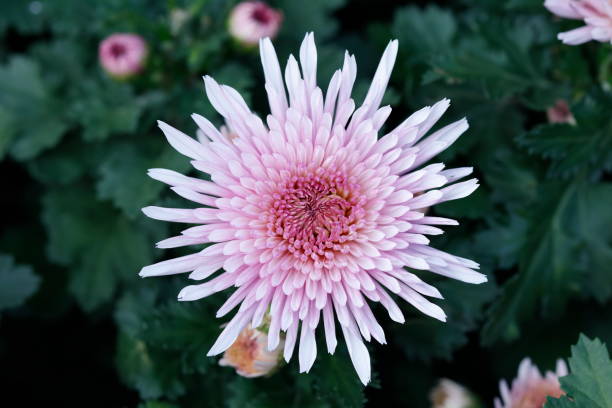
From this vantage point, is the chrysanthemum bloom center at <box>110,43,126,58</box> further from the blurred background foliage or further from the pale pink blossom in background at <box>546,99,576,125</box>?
the pale pink blossom in background at <box>546,99,576,125</box>

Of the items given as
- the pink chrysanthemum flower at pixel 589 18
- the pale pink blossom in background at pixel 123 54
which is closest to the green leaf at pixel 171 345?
the pale pink blossom in background at pixel 123 54

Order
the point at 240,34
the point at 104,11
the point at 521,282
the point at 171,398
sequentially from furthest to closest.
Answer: the point at 104,11
the point at 240,34
the point at 521,282
the point at 171,398

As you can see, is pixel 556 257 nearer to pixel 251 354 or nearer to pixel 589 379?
pixel 589 379

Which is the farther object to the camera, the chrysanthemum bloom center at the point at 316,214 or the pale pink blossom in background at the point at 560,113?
the pale pink blossom in background at the point at 560,113

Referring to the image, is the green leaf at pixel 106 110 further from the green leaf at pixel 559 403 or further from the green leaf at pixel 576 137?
the green leaf at pixel 559 403

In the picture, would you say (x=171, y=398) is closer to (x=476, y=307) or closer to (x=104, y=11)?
(x=476, y=307)

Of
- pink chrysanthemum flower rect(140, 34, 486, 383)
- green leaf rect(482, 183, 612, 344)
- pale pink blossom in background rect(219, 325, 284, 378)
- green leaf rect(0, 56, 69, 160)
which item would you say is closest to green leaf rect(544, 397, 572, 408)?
pink chrysanthemum flower rect(140, 34, 486, 383)

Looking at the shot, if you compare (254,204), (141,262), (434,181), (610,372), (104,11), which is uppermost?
(104,11)

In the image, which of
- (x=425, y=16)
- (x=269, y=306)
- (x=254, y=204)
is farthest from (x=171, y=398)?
(x=425, y=16)
